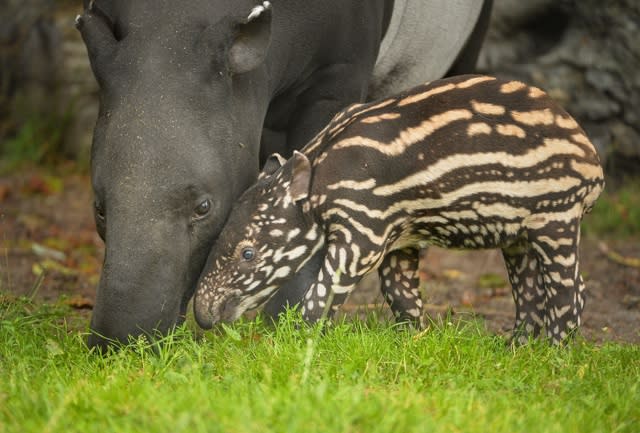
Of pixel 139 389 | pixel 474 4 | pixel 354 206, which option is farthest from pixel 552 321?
pixel 474 4

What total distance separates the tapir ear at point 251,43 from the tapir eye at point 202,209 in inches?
22.5

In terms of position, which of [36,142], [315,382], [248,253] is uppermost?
[248,253]

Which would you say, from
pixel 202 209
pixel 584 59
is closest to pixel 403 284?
pixel 202 209

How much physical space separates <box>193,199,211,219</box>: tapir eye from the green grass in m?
0.48

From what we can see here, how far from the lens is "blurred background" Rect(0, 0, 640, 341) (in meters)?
6.62

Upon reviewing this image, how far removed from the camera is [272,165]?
462 cm

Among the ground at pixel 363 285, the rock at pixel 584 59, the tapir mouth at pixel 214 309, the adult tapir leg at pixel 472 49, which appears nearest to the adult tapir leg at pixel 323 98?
the tapir mouth at pixel 214 309

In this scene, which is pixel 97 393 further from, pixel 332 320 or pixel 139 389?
pixel 332 320

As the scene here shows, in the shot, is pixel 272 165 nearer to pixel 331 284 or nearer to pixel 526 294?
pixel 331 284

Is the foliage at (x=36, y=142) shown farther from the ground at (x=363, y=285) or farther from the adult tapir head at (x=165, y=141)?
the adult tapir head at (x=165, y=141)

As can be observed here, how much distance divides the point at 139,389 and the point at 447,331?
4.51 feet

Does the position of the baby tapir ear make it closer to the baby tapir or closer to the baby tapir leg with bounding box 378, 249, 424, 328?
the baby tapir

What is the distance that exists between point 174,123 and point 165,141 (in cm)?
9

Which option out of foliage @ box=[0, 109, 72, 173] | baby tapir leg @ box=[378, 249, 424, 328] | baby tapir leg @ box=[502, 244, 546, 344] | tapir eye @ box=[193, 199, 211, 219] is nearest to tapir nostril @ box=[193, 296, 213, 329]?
tapir eye @ box=[193, 199, 211, 219]
